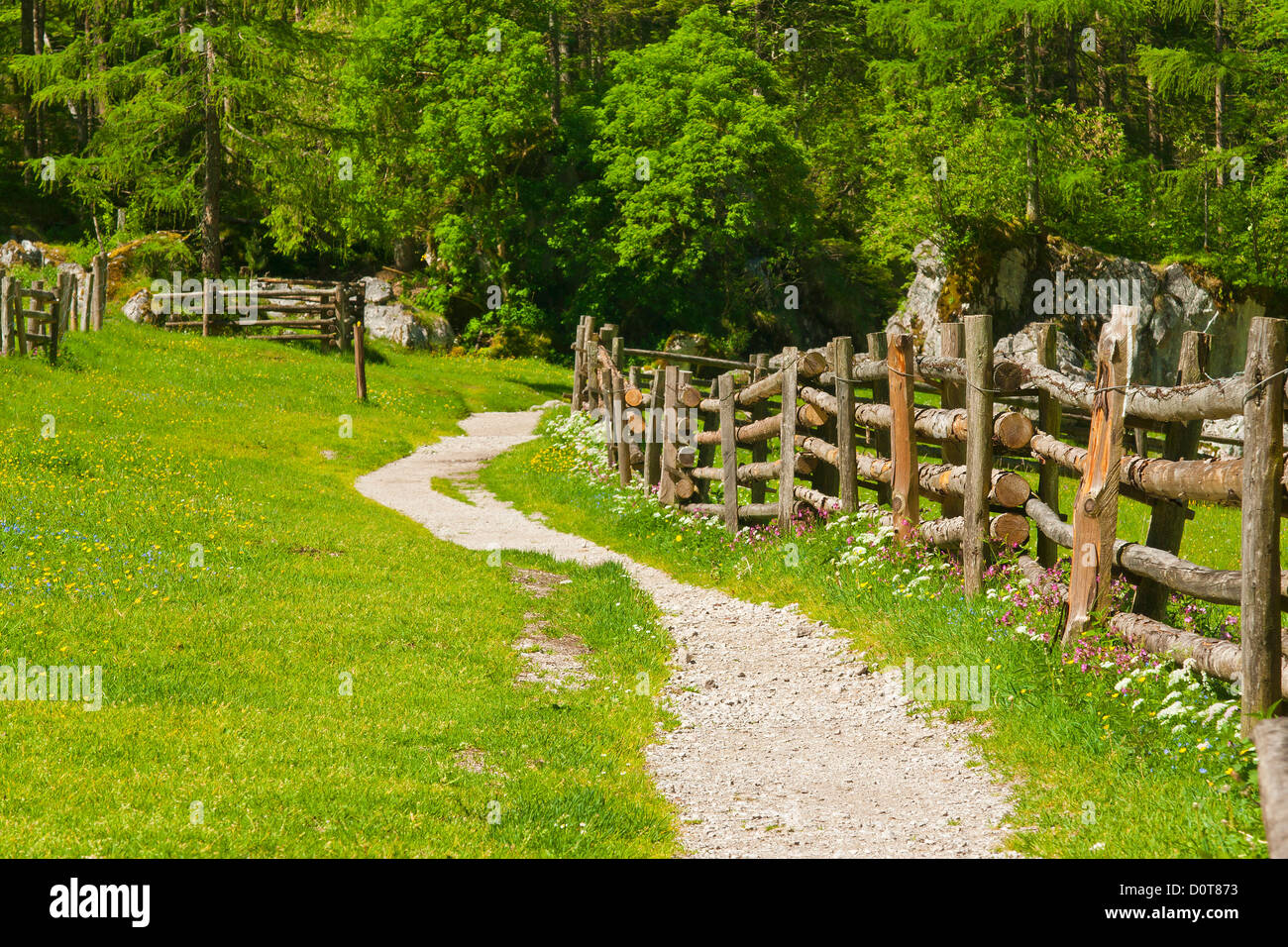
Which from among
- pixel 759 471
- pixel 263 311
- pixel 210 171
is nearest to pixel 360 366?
pixel 263 311

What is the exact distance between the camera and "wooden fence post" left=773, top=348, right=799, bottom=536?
44.6ft

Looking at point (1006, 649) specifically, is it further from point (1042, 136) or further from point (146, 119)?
point (1042, 136)

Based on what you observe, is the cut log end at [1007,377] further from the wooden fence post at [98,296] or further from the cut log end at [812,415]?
the wooden fence post at [98,296]

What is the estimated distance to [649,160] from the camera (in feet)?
144

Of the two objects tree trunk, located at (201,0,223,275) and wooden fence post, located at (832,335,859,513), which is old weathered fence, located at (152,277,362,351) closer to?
tree trunk, located at (201,0,223,275)

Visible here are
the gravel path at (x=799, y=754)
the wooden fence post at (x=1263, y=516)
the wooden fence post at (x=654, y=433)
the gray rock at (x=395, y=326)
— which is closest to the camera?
the wooden fence post at (x=1263, y=516)

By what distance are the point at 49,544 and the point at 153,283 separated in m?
26.0

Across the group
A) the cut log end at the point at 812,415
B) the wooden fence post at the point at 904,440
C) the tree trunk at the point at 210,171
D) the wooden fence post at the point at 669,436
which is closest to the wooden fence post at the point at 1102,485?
the wooden fence post at the point at 904,440

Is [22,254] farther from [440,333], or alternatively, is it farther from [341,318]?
[440,333]

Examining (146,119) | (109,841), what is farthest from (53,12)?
(109,841)

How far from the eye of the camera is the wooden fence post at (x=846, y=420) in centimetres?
1251

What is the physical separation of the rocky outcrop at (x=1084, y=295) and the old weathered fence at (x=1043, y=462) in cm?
2809

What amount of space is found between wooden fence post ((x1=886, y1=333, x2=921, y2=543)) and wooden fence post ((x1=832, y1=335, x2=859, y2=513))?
1158mm

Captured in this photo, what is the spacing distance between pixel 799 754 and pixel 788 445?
6272 millimetres
